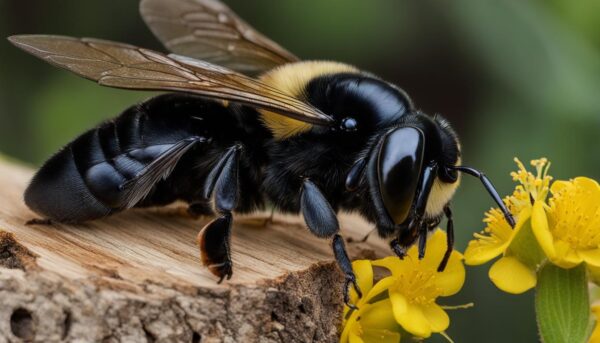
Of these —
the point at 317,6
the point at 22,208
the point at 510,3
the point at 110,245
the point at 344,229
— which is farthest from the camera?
the point at 317,6

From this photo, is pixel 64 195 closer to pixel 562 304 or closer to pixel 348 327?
pixel 348 327

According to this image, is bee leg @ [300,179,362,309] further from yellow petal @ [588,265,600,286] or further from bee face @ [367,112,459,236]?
yellow petal @ [588,265,600,286]

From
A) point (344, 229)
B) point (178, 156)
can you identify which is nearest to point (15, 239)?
point (178, 156)

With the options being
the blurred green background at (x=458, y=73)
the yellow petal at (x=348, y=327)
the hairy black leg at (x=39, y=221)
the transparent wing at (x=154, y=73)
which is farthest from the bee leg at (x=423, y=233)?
the blurred green background at (x=458, y=73)

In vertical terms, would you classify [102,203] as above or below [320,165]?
below

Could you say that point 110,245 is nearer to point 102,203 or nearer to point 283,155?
point 102,203

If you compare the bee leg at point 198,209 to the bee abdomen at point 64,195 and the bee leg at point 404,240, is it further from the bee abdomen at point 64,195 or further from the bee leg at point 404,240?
the bee leg at point 404,240

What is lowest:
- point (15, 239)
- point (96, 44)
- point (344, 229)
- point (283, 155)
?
point (344, 229)
